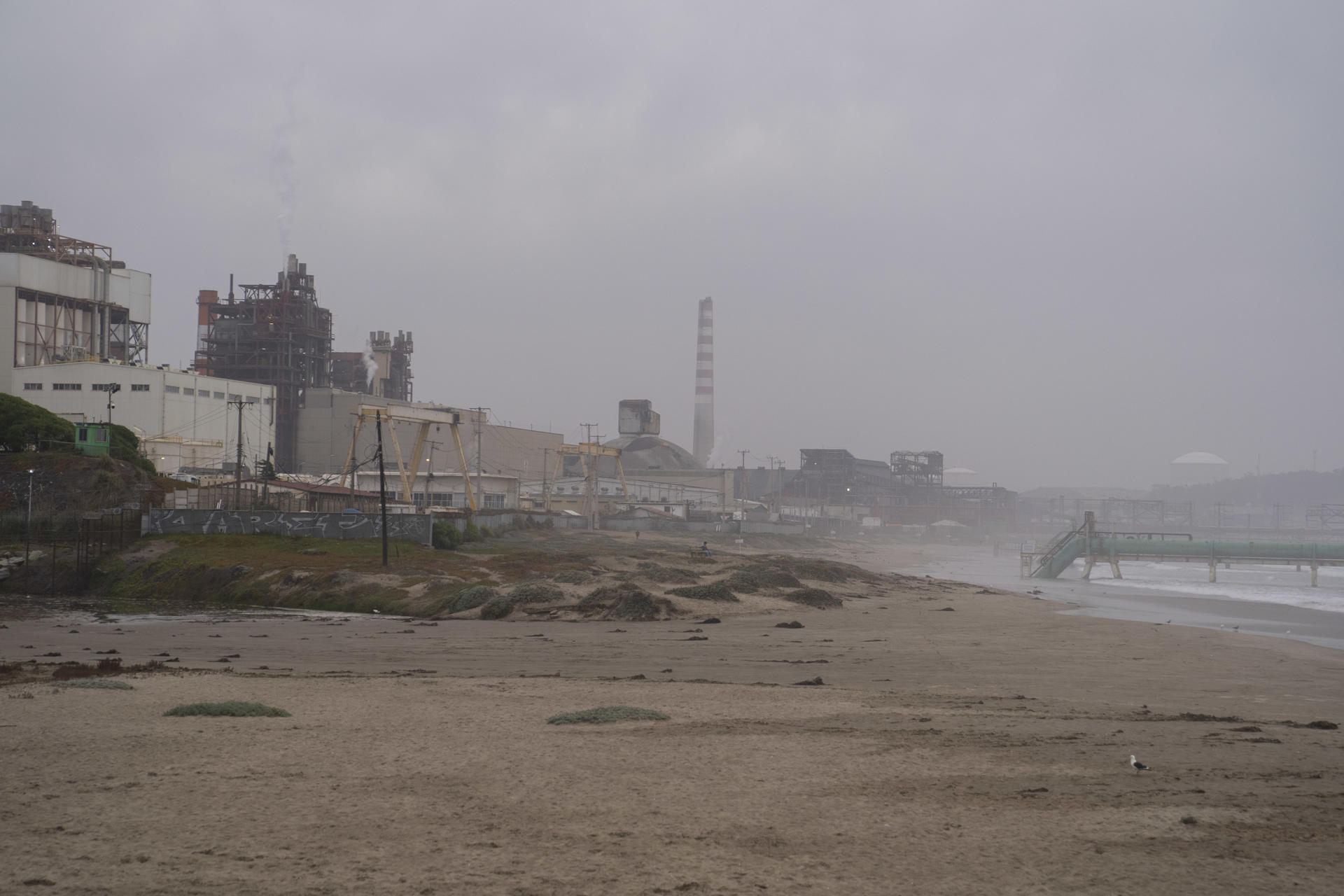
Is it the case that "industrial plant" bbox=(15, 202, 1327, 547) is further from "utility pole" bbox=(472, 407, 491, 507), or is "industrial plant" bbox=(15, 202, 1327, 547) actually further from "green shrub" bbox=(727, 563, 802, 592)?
"green shrub" bbox=(727, 563, 802, 592)

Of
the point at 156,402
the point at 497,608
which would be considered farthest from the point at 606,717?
the point at 156,402

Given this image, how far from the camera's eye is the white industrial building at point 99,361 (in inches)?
3076

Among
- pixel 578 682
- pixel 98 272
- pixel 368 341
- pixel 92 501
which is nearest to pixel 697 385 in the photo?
pixel 368 341

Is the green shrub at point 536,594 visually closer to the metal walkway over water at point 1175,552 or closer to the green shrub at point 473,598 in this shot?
the green shrub at point 473,598

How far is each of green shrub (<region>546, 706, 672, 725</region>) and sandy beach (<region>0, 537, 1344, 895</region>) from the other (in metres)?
0.22

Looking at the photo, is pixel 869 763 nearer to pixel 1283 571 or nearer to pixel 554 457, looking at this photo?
pixel 1283 571

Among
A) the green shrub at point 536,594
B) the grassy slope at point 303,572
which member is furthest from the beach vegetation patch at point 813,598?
the grassy slope at point 303,572

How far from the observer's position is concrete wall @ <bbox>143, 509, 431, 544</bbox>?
44.2m

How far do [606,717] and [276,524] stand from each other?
122 feet

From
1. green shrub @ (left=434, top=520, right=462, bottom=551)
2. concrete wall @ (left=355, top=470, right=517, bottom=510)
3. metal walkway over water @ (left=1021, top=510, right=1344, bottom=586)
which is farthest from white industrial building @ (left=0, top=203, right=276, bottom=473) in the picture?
metal walkway over water @ (left=1021, top=510, right=1344, bottom=586)

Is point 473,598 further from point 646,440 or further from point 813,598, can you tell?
point 646,440

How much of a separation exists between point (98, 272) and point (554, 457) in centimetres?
5429

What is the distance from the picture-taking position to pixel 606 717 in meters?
11.9

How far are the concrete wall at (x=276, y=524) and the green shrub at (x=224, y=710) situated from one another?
33325 mm
